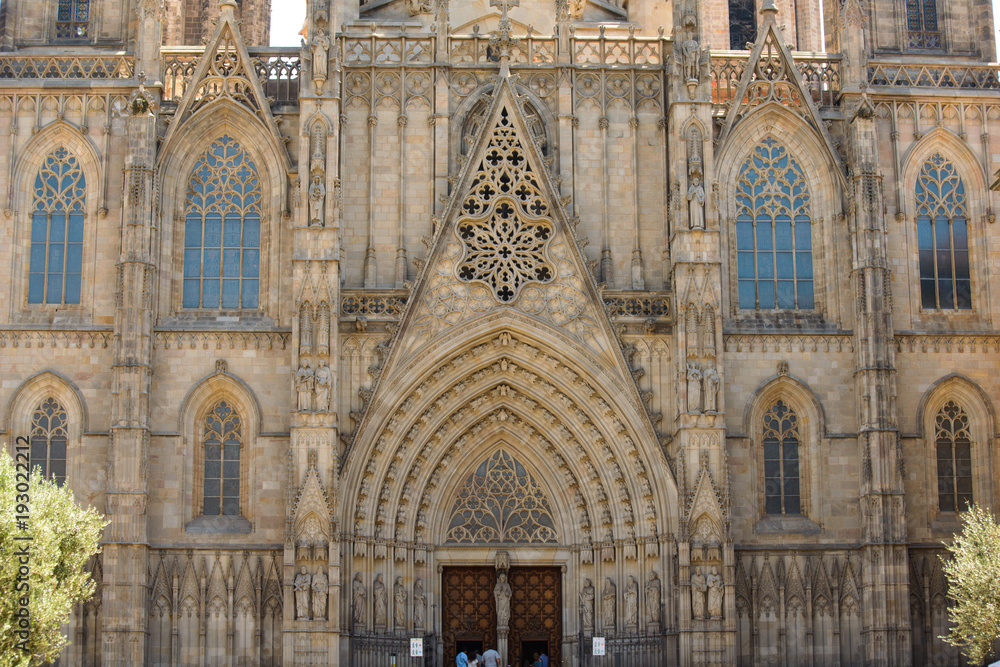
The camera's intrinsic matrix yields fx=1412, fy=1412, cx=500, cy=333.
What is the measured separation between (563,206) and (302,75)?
21.8 feet

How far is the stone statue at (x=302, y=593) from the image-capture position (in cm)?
2898

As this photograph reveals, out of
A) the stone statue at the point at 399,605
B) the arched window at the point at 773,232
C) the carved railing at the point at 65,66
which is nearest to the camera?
the stone statue at the point at 399,605

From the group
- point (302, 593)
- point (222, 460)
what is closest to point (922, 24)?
point (222, 460)

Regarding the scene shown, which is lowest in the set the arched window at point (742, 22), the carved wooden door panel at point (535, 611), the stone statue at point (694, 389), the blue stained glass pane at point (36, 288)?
the carved wooden door panel at point (535, 611)

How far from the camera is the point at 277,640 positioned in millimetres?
30141

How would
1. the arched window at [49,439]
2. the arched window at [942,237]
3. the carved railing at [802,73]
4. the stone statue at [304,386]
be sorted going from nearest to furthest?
the stone statue at [304,386] → the arched window at [49,439] → the arched window at [942,237] → the carved railing at [802,73]

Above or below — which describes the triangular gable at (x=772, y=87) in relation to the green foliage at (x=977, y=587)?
above

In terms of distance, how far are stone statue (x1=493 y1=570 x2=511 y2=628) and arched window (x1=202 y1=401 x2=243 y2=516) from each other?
6002 millimetres

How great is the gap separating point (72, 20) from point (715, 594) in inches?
805

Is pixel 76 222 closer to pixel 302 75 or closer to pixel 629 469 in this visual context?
pixel 302 75

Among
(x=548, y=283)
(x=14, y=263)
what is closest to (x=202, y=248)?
(x=14, y=263)

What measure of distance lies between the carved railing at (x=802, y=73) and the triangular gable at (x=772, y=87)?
1.18 feet

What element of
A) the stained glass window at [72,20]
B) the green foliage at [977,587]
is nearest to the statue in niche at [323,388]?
the stained glass window at [72,20]

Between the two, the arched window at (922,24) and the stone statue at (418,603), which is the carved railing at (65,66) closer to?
the stone statue at (418,603)
